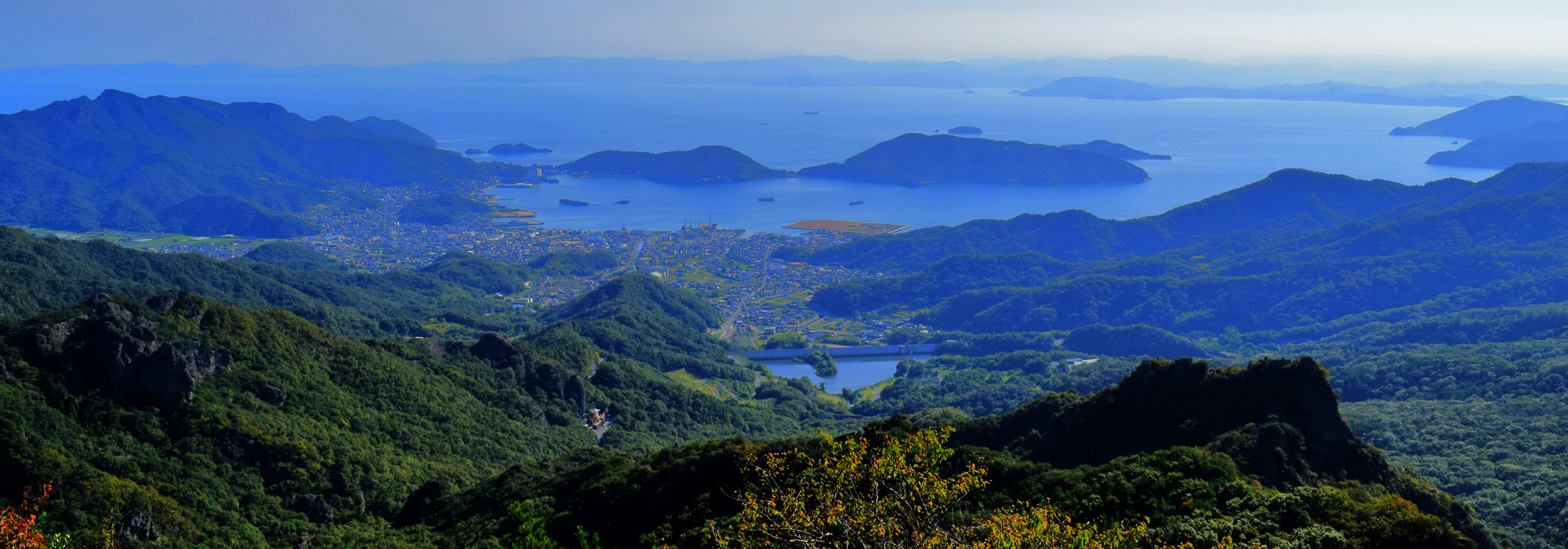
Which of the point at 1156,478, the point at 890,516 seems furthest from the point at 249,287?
the point at 890,516

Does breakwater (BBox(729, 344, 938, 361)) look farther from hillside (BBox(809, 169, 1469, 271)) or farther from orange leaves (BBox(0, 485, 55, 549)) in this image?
orange leaves (BBox(0, 485, 55, 549))

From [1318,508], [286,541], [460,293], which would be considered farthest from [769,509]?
[460,293]

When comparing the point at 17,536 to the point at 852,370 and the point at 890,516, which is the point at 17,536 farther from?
the point at 852,370

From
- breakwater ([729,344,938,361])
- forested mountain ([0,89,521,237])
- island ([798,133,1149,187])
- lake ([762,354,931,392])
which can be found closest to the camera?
lake ([762,354,931,392])

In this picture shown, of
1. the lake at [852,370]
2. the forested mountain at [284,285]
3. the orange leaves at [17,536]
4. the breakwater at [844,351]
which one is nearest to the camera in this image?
the orange leaves at [17,536]

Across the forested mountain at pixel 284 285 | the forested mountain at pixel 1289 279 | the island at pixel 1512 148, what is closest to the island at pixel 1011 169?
the island at pixel 1512 148

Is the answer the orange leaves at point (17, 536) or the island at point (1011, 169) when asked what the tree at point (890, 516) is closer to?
the orange leaves at point (17, 536)

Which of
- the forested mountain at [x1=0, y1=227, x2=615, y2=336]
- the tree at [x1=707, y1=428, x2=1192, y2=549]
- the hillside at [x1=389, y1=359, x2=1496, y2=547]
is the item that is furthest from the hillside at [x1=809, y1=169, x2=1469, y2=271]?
the tree at [x1=707, y1=428, x2=1192, y2=549]
